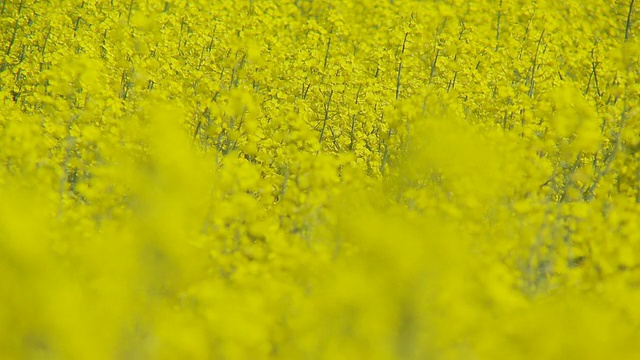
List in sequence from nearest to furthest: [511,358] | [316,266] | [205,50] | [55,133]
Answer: [511,358] → [316,266] → [55,133] → [205,50]

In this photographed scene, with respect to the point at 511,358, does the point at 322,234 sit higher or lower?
higher

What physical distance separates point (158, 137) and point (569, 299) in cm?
539

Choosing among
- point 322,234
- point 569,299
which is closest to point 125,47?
point 322,234

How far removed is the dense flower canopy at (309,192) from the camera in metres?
8.20

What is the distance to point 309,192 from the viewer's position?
11555mm

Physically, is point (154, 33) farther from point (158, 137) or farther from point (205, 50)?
point (158, 137)

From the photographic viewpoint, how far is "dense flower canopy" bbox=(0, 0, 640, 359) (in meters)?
8.20

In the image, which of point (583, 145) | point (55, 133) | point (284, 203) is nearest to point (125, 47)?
point (55, 133)

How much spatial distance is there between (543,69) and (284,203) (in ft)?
25.8

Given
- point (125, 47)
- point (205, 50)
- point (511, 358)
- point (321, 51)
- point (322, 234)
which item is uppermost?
point (321, 51)

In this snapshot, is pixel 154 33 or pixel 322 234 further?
pixel 154 33

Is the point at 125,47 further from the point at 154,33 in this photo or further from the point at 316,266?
the point at 316,266

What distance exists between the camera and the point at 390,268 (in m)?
8.54

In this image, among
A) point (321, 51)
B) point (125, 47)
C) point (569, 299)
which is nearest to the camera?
point (569, 299)
